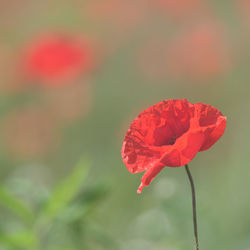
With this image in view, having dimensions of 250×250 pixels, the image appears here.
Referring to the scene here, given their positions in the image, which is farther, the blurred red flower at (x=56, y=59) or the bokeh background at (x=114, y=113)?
the blurred red flower at (x=56, y=59)

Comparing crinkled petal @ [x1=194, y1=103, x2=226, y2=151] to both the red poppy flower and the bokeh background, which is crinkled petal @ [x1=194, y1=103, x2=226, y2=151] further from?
the bokeh background

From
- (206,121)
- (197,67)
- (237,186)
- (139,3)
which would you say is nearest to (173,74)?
(197,67)

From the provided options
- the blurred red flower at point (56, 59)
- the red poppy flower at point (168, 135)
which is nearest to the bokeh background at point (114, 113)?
the blurred red flower at point (56, 59)

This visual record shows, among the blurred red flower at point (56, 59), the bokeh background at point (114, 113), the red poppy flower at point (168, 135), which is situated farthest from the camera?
the blurred red flower at point (56, 59)

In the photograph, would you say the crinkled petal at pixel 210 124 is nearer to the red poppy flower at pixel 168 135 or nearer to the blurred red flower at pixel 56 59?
the red poppy flower at pixel 168 135

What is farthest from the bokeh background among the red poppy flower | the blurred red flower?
the red poppy flower

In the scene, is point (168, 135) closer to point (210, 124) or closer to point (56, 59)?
point (210, 124)

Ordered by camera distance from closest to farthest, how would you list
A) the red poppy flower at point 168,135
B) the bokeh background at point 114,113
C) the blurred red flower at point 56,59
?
the red poppy flower at point 168,135, the bokeh background at point 114,113, the blurred red flower at point 56,59

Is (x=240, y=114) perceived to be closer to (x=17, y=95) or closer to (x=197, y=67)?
(x=197, y=67)

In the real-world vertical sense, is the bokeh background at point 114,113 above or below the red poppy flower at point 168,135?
above
